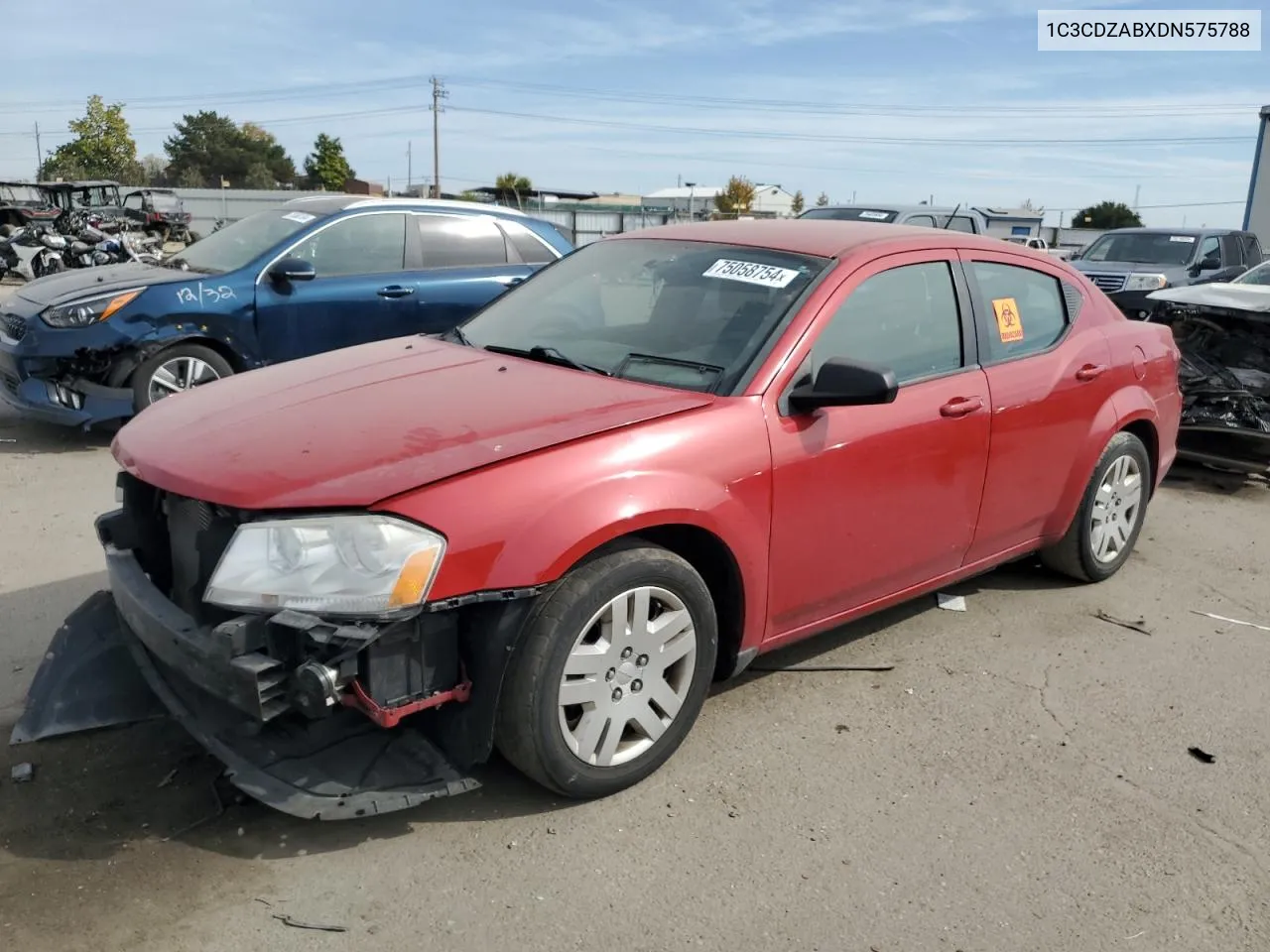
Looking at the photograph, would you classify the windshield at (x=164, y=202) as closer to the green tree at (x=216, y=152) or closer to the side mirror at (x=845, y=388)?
the side mirror at (x=845, y=388)

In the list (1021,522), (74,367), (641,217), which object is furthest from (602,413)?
(641,217)

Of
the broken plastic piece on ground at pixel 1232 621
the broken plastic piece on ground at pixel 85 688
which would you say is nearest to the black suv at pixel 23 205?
the broken plastic piece on ground at pixel 85 688

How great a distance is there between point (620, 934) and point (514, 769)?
79 centimetres

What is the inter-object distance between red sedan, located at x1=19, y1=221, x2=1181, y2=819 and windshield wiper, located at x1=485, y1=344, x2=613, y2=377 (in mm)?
15

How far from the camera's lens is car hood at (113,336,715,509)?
2723 mm

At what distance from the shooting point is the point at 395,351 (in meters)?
4.03

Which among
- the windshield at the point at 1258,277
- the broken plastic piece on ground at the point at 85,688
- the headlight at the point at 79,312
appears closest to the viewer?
the broken plastic piece on ground at the point at 85,688

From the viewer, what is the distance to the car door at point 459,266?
7555 mm

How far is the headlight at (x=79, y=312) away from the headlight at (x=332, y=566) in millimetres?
4710

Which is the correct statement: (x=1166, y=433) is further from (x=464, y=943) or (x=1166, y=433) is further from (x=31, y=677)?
(x=31, y=677)

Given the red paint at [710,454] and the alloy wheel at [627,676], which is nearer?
the red paint at [710,454]

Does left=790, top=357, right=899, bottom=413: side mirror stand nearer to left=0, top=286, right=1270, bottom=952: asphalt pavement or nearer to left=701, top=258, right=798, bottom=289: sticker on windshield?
left=701, top=258, right=798, bottom=289: sticker on windshield

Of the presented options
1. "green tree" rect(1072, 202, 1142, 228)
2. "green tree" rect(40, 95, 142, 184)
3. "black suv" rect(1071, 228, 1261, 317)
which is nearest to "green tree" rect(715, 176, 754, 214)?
"green tree" rect(1072, 202, 1142, 228)

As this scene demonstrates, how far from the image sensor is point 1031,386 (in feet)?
13.8
